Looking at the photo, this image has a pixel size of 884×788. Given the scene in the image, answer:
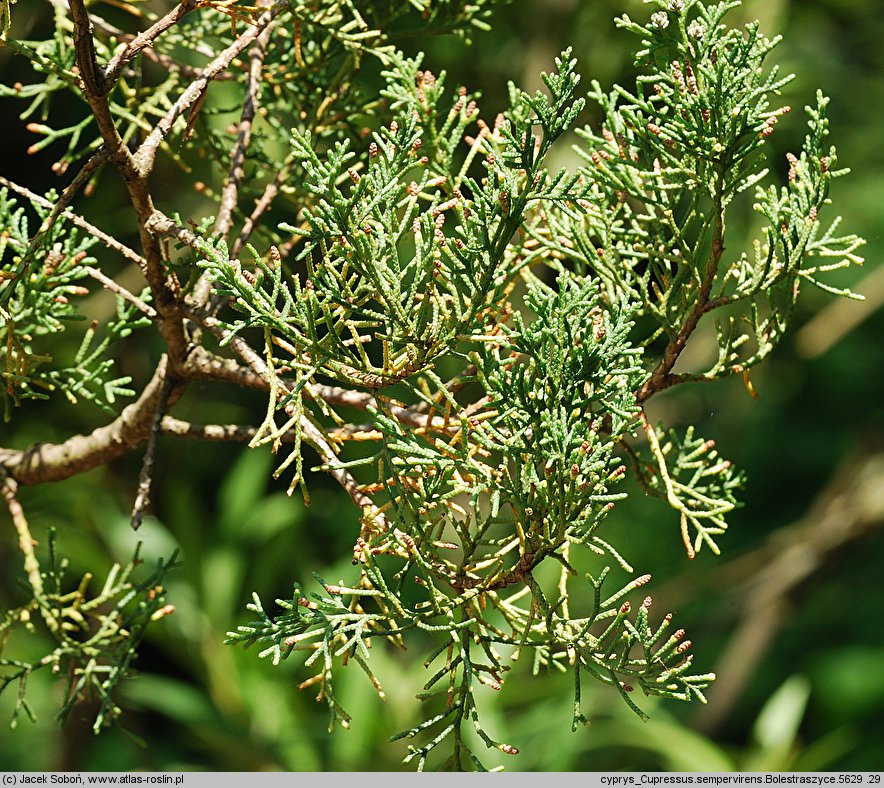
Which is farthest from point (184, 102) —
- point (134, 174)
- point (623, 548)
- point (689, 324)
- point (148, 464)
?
point (623, 548)

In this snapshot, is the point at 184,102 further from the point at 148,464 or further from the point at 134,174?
the point at 148,464

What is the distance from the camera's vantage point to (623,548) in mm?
1872

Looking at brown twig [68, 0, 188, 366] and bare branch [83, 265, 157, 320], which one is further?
bare branch [83, 265, 157, 320]

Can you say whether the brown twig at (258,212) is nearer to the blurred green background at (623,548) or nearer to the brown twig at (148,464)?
the brown twig at (148,464)

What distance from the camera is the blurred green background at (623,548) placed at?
211 centimetres

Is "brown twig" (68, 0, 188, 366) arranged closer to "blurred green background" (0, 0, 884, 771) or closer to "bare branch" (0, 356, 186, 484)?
"bare branch" (0, 356, 186, 484)

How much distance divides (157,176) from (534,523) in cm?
173

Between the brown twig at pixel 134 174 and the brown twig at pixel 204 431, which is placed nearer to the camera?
the brown twig at pixel 134 174

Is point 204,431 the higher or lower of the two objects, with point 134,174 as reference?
lower

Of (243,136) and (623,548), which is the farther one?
(623,548)

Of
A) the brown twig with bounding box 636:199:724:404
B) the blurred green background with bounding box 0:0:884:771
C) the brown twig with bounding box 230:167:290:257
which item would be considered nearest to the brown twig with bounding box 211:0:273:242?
the brown twig with bounding box 230:167:290:257

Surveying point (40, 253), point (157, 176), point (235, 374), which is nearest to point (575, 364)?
point (235, 374)

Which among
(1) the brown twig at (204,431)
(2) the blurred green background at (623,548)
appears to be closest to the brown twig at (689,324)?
(1) the brown twig at (204,431)

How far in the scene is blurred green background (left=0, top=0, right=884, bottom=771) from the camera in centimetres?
211
